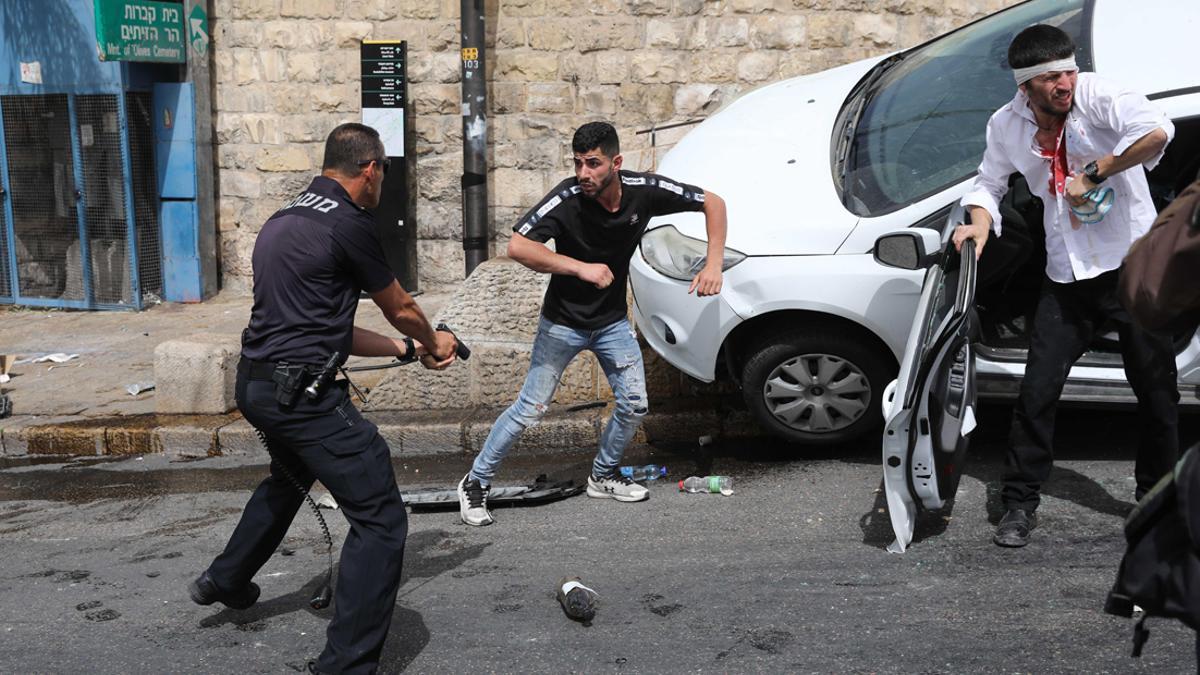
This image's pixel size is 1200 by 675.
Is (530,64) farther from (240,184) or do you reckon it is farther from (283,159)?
(240,184)

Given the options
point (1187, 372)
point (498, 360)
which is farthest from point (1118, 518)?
point (498, 360)

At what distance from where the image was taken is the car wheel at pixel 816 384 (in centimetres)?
585

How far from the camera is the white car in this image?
18.1ft

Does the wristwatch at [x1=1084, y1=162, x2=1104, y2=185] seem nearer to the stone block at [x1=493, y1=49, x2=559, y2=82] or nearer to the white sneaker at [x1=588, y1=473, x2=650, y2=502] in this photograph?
the white sneaker at [x1=588, y1=473, x2=650, y2=502]

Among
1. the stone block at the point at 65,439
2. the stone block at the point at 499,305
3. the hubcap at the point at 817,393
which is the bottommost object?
the stone block at the point at 65,439

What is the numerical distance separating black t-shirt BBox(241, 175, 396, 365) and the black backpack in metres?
2.39

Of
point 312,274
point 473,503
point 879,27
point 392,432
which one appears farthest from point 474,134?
point 312,274

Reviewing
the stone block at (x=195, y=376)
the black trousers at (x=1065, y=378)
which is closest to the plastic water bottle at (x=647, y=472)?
the black trousers at (x=1065, y=378)

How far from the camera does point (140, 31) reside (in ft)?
33.5

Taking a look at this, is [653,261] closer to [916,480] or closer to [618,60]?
[916,480]

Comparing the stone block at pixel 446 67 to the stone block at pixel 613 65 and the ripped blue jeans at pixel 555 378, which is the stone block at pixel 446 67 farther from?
the ripped blue jeans at pixel 555 378

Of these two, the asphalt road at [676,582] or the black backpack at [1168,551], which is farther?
the asphalt road at [676,582]

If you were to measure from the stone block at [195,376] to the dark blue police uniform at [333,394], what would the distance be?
3.36 meters

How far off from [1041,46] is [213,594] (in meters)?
3.56
